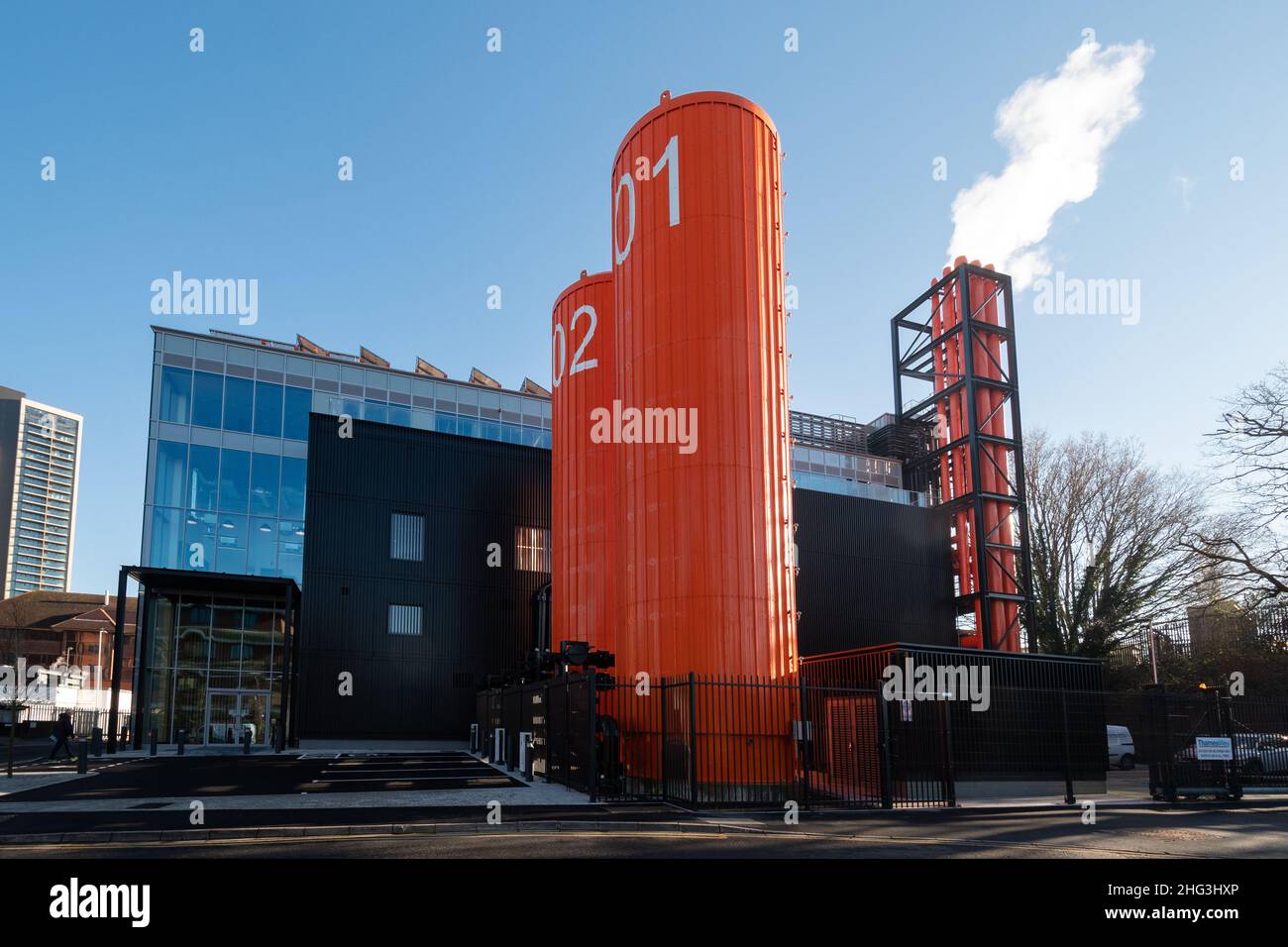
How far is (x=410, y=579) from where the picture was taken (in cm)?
4103

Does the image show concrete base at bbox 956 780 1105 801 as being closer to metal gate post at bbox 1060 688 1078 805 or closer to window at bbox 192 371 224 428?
metal gate post at bbox 1060 688 1078 805

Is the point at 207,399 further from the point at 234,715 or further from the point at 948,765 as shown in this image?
the point at 948,765

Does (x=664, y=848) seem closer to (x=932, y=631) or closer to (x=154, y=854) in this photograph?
(x=154, y=854)

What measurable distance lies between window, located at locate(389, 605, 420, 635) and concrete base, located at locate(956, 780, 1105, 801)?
25772 millimetres

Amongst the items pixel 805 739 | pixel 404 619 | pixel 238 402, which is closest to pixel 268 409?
pixel 238 402

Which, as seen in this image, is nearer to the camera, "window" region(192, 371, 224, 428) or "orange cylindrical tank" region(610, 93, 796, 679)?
"orange cylindrical tank" region(610, 93, 796, 679)

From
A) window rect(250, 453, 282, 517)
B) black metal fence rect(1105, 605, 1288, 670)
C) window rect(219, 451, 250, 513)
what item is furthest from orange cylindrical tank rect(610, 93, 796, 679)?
window rect(219, 451, 250, 513)

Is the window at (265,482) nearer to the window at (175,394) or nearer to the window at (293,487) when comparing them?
the window at (293,487)

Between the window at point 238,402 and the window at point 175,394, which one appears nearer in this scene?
the window at point 175,394

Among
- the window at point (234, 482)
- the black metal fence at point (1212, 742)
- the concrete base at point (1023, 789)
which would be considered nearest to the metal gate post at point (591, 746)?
the concrete base at point (1023, 789)

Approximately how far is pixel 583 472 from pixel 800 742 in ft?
49.7

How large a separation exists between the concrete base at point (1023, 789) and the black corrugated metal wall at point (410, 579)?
23.2m

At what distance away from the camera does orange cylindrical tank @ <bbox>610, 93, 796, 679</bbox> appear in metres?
20.8

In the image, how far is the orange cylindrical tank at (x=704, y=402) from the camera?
20.8 m
